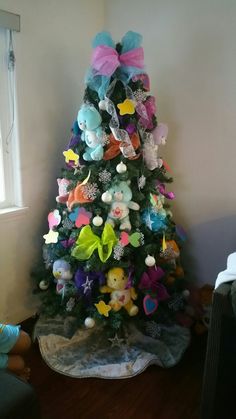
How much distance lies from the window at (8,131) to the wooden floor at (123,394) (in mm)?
1001

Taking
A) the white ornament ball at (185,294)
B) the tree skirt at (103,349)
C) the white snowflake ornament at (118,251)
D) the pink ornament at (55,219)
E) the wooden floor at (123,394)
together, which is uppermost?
the pink ornament at (55,219)

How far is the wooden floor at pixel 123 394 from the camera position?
4.64ft

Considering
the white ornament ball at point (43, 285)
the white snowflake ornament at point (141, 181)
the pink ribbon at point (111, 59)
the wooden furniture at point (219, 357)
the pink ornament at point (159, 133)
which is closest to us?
the wooden furniture at point (219, 357)

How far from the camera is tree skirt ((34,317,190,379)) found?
165 cm

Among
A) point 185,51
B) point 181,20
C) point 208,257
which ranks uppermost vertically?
point 181,20

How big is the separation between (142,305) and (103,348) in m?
0.34

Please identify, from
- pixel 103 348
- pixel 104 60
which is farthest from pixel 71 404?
pixel 104 60

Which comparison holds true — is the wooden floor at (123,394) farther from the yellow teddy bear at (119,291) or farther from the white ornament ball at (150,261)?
the white ornament ball at (150,261)

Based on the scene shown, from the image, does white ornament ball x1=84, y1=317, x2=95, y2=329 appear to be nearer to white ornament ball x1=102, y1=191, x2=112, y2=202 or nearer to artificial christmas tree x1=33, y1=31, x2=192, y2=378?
artificial christmas tree x1=33, y1=31, x2=192, y2=378

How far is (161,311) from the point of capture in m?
1.90

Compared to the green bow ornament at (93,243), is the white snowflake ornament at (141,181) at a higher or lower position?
higher

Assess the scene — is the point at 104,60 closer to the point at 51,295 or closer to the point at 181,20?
the point at 181,20

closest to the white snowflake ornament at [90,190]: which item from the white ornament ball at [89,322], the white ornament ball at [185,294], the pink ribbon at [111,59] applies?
the pink ribbon at [111,59]

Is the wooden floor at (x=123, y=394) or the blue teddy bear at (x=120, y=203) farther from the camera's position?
the blue teddy bear at (x=120, y=203)
